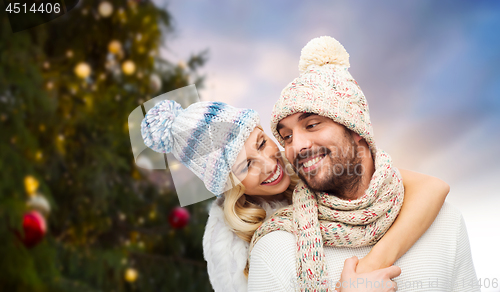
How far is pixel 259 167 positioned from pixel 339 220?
411mm

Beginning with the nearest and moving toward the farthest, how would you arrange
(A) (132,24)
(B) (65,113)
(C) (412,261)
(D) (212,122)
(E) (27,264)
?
(E) (27,264) < (C) (412,261) < (D) (212,122) < (B) (65,113) < (A) (132,24)

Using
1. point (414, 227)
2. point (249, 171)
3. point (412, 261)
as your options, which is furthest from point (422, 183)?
point (249, 171)

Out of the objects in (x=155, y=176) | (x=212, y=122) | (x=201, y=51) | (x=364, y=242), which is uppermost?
(x=201, y=51)

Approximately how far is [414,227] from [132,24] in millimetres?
1689

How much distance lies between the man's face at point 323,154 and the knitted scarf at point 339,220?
2.9 inches

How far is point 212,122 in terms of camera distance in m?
1.45

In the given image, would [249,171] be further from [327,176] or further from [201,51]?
[201,51]

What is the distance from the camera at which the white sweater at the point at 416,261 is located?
1.25 m

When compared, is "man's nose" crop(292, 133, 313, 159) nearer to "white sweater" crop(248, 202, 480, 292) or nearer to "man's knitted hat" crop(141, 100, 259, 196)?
"man's knitted hat" crop(141, 100, 259, 196)

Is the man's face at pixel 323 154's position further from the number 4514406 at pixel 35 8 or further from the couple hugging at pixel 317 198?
the number 4514406 at pixel 35 8

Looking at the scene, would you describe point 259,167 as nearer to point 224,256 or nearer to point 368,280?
point 224,256

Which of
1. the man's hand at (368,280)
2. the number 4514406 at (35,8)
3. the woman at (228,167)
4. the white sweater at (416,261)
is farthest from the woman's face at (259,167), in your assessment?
the number 4514406 at (35,8)

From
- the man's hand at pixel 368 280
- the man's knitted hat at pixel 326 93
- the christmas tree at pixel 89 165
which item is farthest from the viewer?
the man's knitted hat at pixel 326 93

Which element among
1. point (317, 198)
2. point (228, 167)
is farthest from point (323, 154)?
Answer: point (228, 167)
